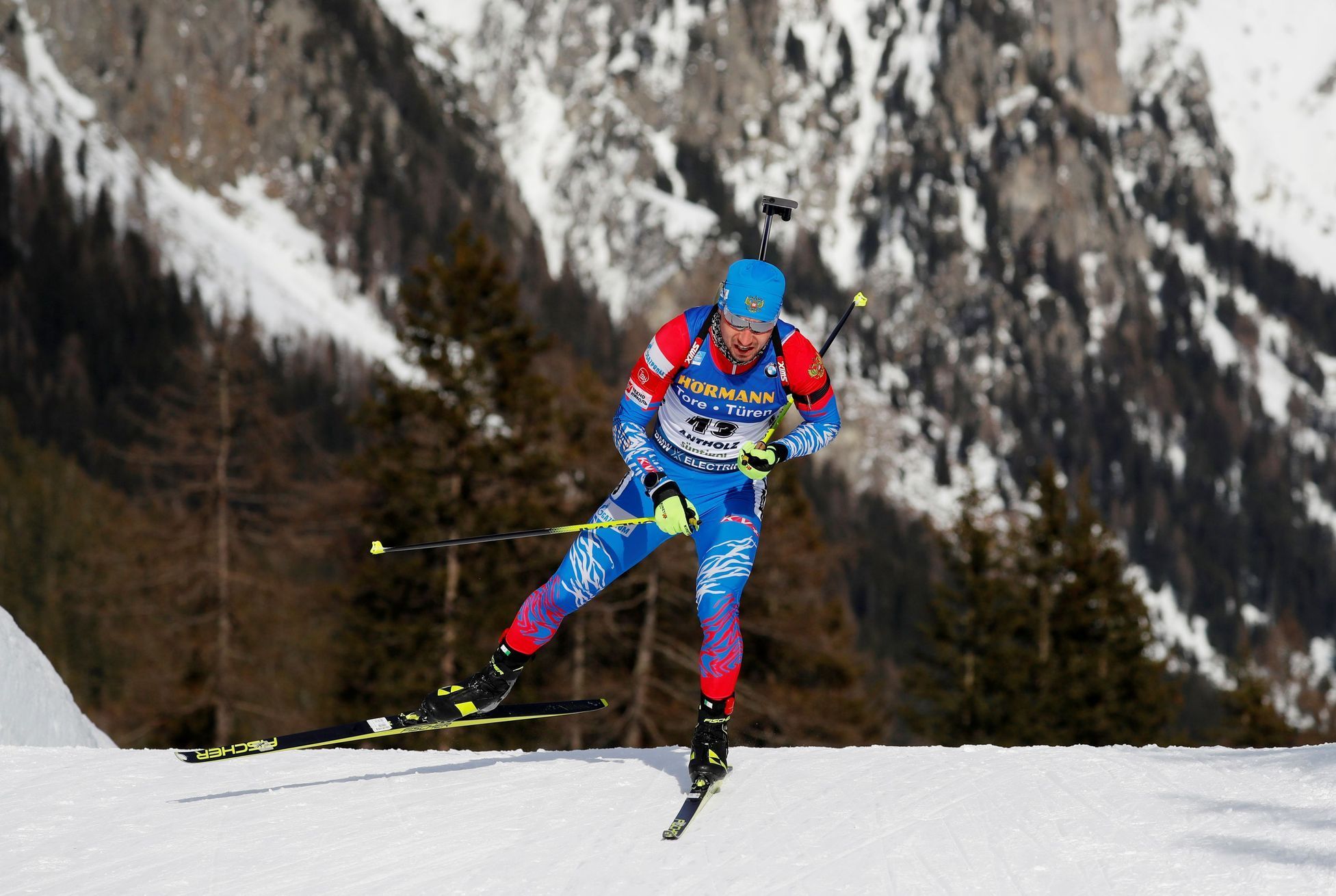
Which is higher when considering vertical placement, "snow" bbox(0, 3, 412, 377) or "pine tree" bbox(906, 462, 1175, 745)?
"snow" bbox(0, 3, 412, 377)

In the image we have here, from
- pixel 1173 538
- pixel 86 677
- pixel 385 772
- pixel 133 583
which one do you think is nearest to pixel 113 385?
pixel 86 677

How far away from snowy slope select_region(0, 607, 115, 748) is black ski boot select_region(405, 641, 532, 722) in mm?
3120

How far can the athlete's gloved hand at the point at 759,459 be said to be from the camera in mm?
6094

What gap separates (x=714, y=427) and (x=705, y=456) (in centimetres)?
18

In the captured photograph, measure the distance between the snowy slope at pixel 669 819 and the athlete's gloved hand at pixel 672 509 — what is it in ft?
4.28

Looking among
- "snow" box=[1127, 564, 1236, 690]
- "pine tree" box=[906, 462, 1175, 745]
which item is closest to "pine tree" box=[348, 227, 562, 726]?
"pine tree" box=[906, 462, 1175, 745]

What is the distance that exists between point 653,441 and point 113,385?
124 m

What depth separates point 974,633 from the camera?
1078 inches

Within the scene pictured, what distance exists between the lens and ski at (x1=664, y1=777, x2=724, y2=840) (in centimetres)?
537

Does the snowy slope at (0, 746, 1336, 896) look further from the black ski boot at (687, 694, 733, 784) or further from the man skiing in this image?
the man skiing

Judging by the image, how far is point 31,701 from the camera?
8.22m

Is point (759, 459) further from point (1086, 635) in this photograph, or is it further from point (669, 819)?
point (1086, 635)

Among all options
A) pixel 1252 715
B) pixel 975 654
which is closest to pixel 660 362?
pixel 975 654

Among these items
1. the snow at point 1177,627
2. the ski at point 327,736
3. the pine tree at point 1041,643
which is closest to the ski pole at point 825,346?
the ski at point 327,736
